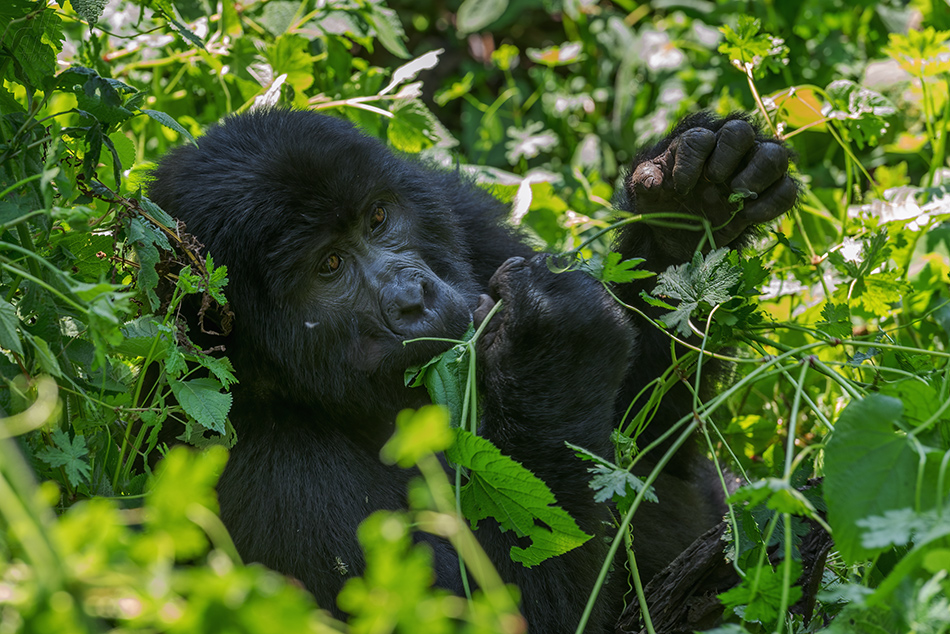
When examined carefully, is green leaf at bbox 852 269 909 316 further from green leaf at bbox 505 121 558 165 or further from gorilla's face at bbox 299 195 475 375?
green leaf at bbox 505 121 558 165

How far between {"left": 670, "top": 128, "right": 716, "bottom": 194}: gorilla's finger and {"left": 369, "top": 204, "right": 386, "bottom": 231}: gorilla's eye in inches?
31.9

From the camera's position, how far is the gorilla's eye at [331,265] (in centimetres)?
233

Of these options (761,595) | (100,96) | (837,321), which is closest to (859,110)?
(837,321)

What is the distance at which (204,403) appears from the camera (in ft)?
6.05

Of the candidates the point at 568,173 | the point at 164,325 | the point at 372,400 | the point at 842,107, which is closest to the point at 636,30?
the point at 568,173

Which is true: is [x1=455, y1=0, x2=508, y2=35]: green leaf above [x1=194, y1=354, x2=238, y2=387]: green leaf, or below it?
below

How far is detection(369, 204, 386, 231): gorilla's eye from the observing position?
8.00 ft

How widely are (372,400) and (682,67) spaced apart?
372 centimetres

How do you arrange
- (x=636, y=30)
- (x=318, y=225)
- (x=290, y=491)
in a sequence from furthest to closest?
(x=636, y=30) < (x=318, y=225) < (x=290, y=491)

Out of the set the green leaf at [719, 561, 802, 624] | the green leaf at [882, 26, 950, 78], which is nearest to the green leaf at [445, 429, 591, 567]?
the green leaf at [719, 561, 802, 624]

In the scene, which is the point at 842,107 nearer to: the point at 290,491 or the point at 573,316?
the point at 573,316

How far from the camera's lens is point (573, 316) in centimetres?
215

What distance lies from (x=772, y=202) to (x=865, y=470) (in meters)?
1.06

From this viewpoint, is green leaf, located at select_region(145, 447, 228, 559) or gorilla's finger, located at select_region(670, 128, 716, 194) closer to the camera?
green leaf, located at select_region(145, 447, 228, 559)
